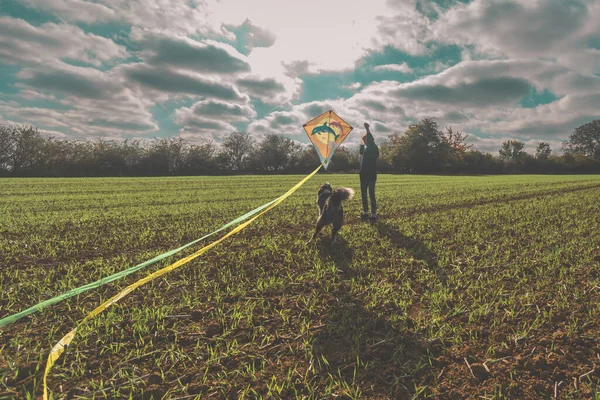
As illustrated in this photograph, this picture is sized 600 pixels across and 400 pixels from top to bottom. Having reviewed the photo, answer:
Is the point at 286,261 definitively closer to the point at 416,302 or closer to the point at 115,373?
the point at 416,302

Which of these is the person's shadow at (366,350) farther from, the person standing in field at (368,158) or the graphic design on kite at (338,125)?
the person standing in field at (368,158)

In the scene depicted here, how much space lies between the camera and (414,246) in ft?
20.6

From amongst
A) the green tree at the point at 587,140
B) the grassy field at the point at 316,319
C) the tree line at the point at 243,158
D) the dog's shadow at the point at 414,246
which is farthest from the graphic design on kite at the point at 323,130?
the green tree at the point at 587,140

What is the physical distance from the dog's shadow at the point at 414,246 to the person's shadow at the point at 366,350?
5.18 ft

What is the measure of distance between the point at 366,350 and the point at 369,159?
243 inches

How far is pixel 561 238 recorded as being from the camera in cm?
667

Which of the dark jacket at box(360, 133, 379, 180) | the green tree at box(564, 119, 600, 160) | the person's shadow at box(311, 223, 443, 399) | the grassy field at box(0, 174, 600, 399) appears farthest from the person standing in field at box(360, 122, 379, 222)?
the green tree at box(564, 119, 600, 160)

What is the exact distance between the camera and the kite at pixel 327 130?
7.36m

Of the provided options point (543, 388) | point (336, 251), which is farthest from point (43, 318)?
point (543, 388)

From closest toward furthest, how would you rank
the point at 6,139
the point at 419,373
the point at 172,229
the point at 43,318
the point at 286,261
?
the point at 419,373 → the point at 43,318 → the point at 286,261 → the point at 172,229 → the point at 6,139

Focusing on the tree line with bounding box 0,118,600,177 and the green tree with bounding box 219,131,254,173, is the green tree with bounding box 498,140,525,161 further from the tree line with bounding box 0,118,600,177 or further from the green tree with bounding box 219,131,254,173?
the green tree with bounding box 219,131,254,173

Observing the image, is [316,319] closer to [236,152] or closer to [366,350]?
[366,350]

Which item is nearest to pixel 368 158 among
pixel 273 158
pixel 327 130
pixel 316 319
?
pixel 327 130

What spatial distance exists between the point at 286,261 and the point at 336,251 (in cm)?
115
